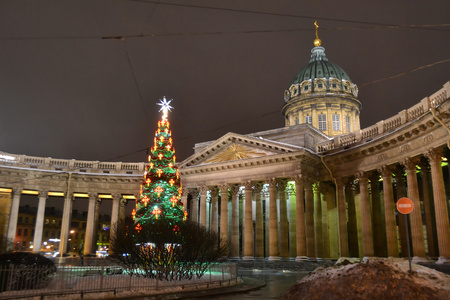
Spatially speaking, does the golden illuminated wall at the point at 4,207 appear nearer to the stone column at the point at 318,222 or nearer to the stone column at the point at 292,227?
the stone column at the point at 292,227

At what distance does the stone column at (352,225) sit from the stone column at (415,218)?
9.62 metres

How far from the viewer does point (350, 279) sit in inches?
Answer: 478

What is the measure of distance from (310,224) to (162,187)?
641 inches

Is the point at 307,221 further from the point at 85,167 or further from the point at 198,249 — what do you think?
the point at 85,167

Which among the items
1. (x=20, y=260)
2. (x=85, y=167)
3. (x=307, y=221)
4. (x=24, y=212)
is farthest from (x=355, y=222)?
(x=24, y=212)

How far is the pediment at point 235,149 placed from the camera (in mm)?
40906

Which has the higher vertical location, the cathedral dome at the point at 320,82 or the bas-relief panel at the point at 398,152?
the cathedral dome at the point at 320,82

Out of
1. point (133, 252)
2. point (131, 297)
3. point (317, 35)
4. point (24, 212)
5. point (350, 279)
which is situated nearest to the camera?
point (350, 279)

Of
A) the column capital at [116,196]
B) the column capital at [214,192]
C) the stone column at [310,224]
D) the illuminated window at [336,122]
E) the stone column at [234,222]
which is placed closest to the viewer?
the stone column at [310,224]

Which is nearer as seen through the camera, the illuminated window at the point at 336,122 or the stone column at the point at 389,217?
the stone column at the point at 389,217

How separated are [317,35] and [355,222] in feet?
157

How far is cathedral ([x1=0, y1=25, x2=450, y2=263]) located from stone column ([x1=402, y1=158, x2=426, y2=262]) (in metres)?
0.07

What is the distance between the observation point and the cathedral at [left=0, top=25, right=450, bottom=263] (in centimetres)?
2883

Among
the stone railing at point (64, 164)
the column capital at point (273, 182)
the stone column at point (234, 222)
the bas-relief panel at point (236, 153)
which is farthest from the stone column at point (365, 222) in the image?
the stone railing at point (64, 164)
